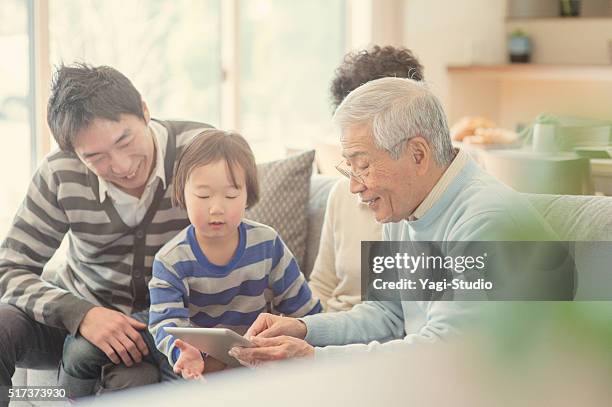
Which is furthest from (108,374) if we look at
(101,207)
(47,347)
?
(101,207)

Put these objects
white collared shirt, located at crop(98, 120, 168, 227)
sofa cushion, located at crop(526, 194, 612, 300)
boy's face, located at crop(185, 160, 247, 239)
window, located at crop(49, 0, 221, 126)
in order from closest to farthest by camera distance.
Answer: sofa cushion, located at crop(526, 194, 612, 300), boy's face, located at crop(185, 160, 247, 239), white collared shirt, located at crop(98, 120, 168, 227), window, located at crop(49, 0, 221, 126)

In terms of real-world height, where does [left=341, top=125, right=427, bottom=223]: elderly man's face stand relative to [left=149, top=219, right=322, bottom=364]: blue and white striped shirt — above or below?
above

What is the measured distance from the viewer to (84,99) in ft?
5.77

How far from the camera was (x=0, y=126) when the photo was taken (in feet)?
9.36

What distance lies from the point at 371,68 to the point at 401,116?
478 millimetres

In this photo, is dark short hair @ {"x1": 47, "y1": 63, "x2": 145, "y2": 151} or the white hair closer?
the white hair

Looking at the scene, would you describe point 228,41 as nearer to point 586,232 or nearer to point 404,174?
point 404,174

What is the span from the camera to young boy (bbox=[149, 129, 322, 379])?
169 centimetres

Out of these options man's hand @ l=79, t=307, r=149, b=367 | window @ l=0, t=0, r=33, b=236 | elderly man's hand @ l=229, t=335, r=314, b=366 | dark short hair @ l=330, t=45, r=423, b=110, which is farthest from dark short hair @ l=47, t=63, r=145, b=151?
window @ l=0, t=0, r=33, b=236

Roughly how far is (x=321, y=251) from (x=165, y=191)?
40 cm

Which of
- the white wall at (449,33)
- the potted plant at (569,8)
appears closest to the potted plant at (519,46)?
the white wall at (449,33)

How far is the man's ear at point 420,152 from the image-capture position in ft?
4.93

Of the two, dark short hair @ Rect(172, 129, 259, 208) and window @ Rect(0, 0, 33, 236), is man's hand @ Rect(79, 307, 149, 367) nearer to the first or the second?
dark short hair @ Rect(172, 129, 259, 208)

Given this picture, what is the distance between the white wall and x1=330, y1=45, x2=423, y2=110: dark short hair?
2534 mm
